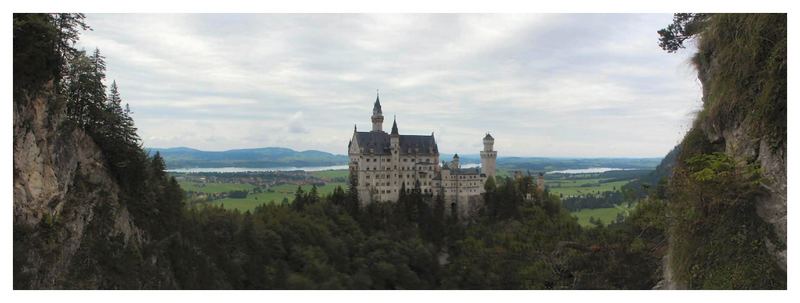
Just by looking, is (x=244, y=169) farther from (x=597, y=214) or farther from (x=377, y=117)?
(x=597, y=214)

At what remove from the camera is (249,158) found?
119ft

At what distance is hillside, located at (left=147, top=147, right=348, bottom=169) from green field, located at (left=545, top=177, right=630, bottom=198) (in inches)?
1134

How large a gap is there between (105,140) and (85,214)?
320 centimetres

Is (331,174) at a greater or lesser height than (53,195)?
lesser

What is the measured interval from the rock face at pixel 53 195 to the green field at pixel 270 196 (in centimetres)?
1837

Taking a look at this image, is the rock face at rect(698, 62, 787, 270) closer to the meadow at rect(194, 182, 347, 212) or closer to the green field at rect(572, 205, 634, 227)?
the meadow at rect(194, 182, 347, 212)

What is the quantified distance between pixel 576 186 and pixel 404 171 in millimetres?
28109

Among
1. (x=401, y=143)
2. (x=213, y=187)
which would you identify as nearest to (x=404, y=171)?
(x=401, y=143)

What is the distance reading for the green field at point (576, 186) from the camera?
55.8 meters

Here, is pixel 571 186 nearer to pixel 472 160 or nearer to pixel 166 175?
pixel 472 160

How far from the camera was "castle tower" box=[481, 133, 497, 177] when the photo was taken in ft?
160

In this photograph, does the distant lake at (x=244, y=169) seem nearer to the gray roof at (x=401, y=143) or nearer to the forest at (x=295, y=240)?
the gray roof at (x=401, y=143)

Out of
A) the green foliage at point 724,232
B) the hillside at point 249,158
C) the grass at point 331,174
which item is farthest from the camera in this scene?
the grass at point 331,174

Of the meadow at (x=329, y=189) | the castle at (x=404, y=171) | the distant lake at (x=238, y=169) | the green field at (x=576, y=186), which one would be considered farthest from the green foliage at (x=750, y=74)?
the green field at (x=576, y=186)
